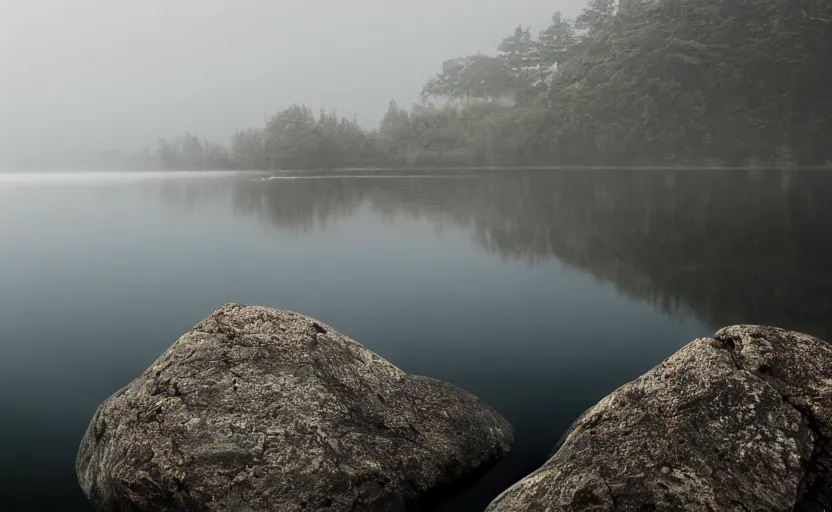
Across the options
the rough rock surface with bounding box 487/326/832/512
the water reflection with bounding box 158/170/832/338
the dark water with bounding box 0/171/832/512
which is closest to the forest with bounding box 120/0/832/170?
the water reflection with bounding box 158/170/832/338

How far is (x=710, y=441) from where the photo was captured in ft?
16.4

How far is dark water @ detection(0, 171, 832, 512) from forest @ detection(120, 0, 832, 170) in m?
28.1

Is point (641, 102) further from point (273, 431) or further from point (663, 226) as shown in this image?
point (273, 431)

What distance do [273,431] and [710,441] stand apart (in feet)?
11.9

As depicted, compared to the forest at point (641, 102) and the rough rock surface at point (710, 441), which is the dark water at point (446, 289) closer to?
the rough rock surface at point (710, 441)

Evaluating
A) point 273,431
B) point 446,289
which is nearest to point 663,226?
point 446,289

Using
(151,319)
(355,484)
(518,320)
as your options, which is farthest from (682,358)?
(151,319)

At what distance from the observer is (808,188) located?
133ft

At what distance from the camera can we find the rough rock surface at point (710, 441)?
189 inches

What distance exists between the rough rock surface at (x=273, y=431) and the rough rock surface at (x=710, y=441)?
118 cm

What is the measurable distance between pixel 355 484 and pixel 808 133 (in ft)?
230

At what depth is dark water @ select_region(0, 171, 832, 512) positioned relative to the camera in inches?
374

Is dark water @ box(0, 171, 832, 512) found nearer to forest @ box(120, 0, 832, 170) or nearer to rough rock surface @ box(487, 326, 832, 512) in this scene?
rough rock surface @ box(487, 326, 832, 512)

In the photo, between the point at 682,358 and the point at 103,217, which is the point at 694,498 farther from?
the point at 103,217
